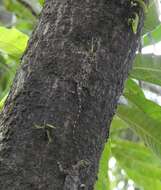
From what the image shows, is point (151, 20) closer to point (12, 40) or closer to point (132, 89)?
point (132, 89)

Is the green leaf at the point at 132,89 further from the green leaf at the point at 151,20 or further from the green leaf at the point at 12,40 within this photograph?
the green leaf at the point at 12,40

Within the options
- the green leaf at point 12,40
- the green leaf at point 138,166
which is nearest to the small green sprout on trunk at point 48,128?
the green leaf at point 12,40

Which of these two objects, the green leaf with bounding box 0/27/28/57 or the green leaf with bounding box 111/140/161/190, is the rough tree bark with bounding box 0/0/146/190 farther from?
the green leaf with bounding box 111/140/161/190

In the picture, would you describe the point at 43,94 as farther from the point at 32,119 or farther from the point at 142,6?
the point at 142,6

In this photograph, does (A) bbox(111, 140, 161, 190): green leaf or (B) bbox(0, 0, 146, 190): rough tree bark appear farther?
(A) bbox(111, 140, 161, 190): green leaf

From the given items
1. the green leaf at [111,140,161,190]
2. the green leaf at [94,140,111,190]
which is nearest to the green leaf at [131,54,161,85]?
the green leaf at [94,140,111,190]

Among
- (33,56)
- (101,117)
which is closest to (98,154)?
(101,117)
